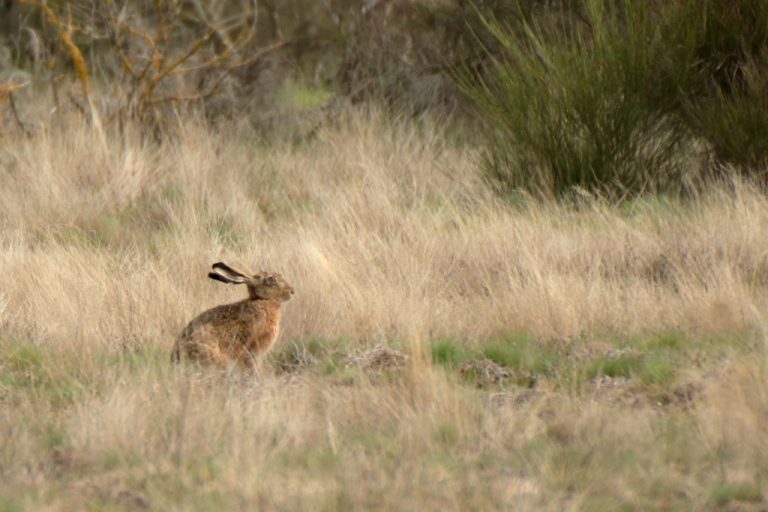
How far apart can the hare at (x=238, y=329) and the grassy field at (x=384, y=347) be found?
0.18 metres

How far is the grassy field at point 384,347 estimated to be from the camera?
15.2 ft

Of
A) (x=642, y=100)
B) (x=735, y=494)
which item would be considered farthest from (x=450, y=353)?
(x=642, y=100)

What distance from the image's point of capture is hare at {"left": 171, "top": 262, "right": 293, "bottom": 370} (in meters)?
6.12

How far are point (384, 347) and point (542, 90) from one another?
4449mm

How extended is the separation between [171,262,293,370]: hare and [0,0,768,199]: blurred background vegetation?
4.01 meters

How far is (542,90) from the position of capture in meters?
10.4

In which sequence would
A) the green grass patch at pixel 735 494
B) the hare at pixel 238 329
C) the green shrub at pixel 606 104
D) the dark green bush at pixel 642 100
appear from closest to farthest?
1. the green grass patch at pixel 735 494
2. the hare at pixel 238 329
3. the dark green bush at pixel 642 100
4. the green shrub at pixel 606 104

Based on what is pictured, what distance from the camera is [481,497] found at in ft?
14.5

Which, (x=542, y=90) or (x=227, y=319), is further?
(x=542, y=90)

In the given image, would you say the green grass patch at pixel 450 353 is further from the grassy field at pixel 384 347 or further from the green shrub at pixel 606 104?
the green shrub at pixel 606 104

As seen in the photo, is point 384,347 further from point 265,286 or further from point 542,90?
point 542,90

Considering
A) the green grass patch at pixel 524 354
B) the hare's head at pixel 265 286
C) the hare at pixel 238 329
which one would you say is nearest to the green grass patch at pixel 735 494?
the green grass patch at pixel 524 354

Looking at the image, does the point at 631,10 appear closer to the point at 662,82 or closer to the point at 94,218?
the point at 662,82

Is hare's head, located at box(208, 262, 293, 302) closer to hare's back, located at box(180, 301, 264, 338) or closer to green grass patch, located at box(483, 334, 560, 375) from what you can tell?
hare's back, located at box(180, 301, 264, 338)
